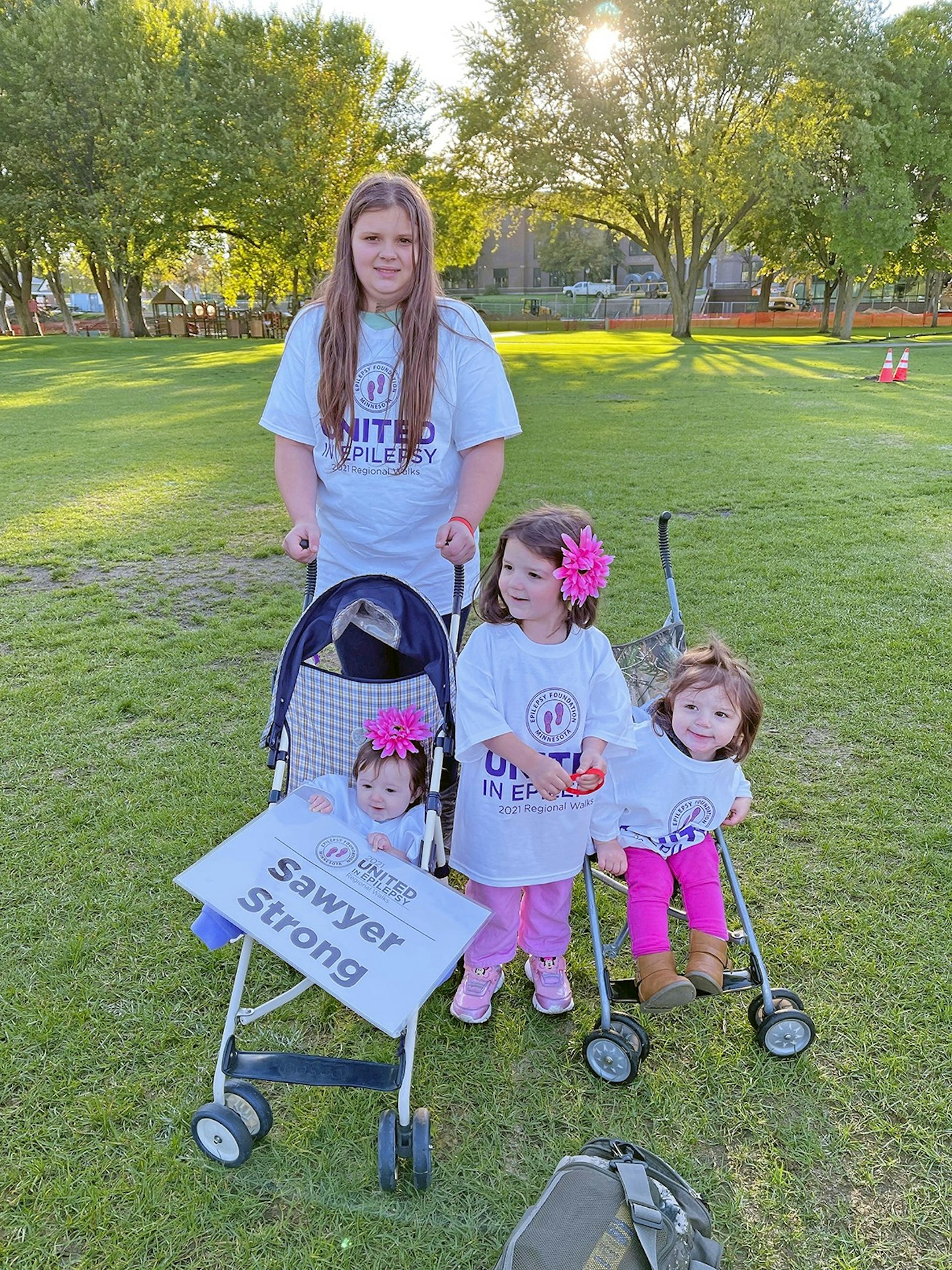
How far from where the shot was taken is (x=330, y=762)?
Answer: 2486 mm

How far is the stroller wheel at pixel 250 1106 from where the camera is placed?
2.01 metres

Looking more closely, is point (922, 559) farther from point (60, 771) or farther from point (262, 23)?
point (262, 23)

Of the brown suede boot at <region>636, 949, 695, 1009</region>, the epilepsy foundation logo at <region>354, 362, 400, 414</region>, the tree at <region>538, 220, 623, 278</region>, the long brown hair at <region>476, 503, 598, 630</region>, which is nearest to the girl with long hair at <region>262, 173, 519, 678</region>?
the epilepsy foundation logo at <region>354, 362, 400, 414</region>

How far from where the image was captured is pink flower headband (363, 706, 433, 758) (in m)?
2.25

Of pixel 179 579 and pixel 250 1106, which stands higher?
pixel 179 579

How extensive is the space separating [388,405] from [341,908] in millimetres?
1319

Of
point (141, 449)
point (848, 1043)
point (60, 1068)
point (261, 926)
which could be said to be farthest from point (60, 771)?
point (141, 449)

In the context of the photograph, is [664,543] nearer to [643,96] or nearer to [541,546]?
[541,546]

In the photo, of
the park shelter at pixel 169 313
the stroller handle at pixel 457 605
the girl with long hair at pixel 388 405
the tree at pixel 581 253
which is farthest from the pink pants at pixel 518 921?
the tree at pixel 581 253

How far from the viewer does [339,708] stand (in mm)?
2430

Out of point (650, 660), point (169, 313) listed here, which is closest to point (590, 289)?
point (169, 313)

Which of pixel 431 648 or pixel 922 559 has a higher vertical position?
pixel 431 648

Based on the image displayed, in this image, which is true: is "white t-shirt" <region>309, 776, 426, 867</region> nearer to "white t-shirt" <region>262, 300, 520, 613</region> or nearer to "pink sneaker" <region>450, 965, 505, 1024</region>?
"pink sneaker" <region>450, 965, 505, 1024</region>

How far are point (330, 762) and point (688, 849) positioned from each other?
43.4 inches
